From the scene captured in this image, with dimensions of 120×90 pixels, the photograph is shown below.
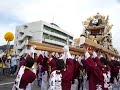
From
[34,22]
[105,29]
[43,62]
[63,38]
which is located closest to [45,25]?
[34,22]

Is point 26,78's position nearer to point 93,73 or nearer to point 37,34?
point 93,73

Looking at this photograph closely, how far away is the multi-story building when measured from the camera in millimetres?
58031

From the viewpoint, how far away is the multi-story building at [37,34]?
58.0 metres

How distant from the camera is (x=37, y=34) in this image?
191ft

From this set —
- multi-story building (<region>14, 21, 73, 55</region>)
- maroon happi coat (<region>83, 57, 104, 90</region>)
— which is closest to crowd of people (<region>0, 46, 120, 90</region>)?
maroon happi coat (<region>83, 57, 104, 90</region>)

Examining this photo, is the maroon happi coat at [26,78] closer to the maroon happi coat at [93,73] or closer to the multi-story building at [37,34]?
the maroon happi coat at [93,73]

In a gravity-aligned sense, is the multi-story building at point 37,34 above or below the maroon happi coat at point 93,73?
above

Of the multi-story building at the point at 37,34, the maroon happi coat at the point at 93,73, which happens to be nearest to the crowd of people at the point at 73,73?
the maroon happi coat at the point at 93,73

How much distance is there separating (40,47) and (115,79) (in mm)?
2668

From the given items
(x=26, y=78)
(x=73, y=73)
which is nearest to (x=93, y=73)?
(x=73, y=73)

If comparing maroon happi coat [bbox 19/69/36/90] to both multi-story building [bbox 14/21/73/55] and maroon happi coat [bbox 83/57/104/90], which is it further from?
multi-story building [bbox 14/21/73/55]

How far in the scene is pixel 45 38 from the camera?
5953 centimetres

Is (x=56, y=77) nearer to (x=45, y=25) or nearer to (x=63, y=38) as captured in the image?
(x=45, y=25)

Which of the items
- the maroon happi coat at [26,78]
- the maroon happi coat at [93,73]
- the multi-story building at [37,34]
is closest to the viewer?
the maroon happi coat at [26,78]
